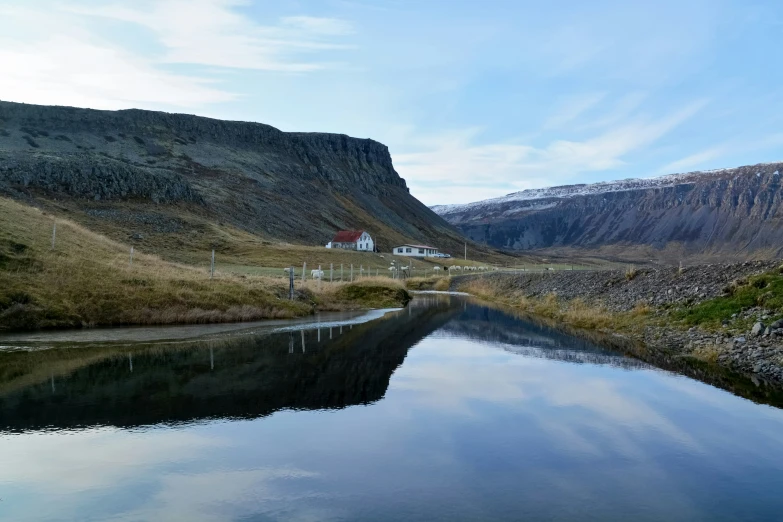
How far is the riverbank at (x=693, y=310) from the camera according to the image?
18000 millimetres

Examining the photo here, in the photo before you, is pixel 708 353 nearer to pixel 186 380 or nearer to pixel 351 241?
pixel 186 380

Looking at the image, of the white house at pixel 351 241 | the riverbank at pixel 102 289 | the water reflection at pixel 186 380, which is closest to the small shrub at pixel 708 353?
the water reflection at pixel 186 380

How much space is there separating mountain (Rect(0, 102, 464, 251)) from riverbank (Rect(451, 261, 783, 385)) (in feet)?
211

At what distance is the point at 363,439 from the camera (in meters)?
11.3

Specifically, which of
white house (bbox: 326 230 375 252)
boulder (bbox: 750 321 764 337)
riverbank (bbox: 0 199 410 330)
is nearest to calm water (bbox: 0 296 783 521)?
boulder (bbox: 750 321 764 337)

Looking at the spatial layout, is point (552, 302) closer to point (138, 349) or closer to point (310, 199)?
point (138, 349)

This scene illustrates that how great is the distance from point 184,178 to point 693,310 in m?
106

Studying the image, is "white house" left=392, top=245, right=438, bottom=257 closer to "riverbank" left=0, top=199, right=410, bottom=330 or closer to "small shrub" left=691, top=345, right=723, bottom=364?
"riverbank" left=0, top=199, right=410, bottom=330

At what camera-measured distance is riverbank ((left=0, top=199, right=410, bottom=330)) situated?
24.2m

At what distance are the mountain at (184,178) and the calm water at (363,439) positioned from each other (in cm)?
7069

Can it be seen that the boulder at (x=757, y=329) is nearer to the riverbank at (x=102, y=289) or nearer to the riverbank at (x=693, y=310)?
the riverbank at (x=693, y=310)

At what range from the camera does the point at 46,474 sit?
357 inches

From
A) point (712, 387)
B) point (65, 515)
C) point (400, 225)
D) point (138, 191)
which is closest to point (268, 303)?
point (712, 387)

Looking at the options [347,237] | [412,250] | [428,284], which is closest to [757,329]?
[428,284]
